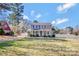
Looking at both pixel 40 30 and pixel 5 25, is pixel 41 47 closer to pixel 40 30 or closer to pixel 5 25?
pixel 40 30

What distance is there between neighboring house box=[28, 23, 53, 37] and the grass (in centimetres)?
6

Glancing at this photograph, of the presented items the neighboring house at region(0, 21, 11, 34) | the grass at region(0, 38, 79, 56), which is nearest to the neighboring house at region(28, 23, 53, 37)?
the grass at region(0, 38, 79, 56)

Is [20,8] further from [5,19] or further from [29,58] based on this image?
[29,58]

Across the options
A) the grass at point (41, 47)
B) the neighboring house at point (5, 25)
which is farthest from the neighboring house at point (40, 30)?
the neighboring house at point (5, 25)

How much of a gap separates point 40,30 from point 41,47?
0.66 ft

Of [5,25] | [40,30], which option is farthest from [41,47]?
[5,25]

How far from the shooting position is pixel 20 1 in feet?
10.1

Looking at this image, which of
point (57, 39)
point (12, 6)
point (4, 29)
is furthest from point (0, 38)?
point (57, 39)

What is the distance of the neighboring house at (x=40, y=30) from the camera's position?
3.07m

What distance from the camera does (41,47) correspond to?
120 inches

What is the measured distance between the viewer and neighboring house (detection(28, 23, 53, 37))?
10.1 feet

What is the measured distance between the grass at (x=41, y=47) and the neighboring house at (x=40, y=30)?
62 millimetres

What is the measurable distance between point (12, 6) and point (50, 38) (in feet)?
1.90

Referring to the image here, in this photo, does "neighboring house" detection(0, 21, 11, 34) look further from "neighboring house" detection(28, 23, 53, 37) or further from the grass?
"neighboring house" detection(28, 23, 53, 37)
